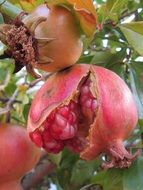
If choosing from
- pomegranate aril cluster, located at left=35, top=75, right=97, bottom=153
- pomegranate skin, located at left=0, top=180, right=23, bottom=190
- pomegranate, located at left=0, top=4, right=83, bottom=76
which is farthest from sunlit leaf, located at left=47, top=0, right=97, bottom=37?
pomegranate skin, located at left=0, top=180, right=23, bottom=190

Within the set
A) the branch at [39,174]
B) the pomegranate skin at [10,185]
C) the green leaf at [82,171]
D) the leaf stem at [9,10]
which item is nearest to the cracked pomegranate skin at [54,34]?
the leaf stem at [9,10]

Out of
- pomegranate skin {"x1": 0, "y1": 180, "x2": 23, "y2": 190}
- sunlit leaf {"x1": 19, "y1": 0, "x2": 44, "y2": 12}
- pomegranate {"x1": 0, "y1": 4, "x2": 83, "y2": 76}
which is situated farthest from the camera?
pomegranate skin {"x1": 0, "y1": 180, "x2": 23, "y2": 190}

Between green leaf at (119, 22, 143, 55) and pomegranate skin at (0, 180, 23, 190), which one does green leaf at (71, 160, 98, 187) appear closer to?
pomegranate skin at (0, 180, 23, 190)

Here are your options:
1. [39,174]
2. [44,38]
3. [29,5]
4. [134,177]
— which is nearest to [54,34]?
[44,38]

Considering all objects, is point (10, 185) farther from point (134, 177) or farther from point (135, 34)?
point (135, 34)

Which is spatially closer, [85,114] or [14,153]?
[85,114]
